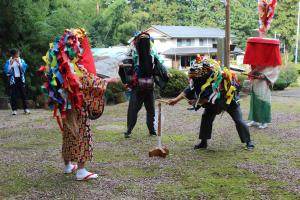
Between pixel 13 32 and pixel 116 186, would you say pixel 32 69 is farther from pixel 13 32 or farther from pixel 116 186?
pixel 116 186

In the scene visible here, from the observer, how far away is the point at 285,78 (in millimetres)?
20094

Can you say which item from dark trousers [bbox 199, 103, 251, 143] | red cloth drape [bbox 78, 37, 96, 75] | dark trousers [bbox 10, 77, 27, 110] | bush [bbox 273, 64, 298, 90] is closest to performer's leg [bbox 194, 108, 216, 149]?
dark trousers [bbox 199, 103, 251, 143]

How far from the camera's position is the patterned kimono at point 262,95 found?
8164mm

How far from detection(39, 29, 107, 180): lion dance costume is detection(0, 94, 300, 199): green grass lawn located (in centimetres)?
49

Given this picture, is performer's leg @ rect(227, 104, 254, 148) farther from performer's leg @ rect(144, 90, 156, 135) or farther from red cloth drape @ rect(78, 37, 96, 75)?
red cloth drape @ rect(78, 37, 96, 75)

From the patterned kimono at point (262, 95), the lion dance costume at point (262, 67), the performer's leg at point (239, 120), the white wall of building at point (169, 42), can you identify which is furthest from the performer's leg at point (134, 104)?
the white wall of building at point (169, 42)

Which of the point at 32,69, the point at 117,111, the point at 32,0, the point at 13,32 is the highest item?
the point at 32,0

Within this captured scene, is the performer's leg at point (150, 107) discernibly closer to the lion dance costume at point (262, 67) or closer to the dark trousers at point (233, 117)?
the dark trousers at point (233, 117)

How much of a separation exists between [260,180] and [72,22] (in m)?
10.8

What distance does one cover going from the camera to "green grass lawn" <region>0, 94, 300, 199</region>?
459 centimetres

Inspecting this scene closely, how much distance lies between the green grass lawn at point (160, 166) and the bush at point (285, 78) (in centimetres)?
1050

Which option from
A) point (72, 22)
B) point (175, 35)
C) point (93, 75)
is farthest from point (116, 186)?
point (175, 35)

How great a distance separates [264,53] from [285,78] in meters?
12.8

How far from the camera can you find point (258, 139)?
739cm
